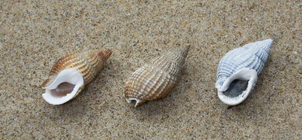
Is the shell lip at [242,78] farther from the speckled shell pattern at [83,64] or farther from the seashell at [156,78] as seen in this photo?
the speckled shell pattern at [83,64]

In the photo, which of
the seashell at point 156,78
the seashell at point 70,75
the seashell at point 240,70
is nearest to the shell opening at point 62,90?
the seashell at point 70,75

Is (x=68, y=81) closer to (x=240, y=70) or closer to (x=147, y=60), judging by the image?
(x=147, y=60)

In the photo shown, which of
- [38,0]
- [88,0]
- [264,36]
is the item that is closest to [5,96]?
[38,0]

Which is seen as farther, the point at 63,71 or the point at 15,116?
the point at 15,116

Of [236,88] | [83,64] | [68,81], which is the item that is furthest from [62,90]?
[236,88]

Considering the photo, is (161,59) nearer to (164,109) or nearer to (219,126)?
(164,109)

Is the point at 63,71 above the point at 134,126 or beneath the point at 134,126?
above

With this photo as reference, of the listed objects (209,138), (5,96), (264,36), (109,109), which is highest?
(5,96)
